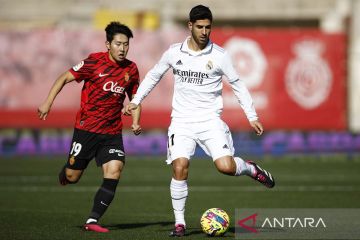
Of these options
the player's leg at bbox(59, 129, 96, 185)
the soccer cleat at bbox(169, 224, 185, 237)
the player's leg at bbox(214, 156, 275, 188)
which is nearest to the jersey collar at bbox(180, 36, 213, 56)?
the player's leg at bbox(214, 156, 275, 188)

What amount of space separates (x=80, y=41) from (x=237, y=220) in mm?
21429

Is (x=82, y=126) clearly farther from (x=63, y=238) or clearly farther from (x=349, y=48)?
(x=349, y=48)

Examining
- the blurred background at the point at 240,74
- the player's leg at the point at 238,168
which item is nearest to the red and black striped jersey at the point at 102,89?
the player's leg at the point at 238,168

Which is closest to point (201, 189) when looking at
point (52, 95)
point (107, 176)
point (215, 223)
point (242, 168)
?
point (107, 176)

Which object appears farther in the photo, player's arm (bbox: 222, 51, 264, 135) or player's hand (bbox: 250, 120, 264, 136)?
player's arm (bbox: 222, 51, 264, 135)

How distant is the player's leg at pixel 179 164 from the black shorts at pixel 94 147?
0.88 m

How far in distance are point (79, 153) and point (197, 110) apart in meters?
1.72

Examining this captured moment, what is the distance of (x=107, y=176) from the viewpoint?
12.2 metres

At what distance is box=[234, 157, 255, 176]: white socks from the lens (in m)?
11.8

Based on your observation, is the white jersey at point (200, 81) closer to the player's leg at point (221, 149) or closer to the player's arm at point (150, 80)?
the player's arm at point (150, 80)

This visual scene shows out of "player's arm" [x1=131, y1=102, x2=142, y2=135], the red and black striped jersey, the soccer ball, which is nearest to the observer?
the soccer ball

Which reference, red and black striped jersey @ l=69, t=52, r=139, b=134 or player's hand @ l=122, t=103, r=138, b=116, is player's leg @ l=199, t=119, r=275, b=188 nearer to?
player's hand @ l=122, t=103, r=138, b=116

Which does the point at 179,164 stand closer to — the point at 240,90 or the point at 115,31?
the point at 240,90

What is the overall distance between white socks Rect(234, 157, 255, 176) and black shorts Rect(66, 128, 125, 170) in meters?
1.50
